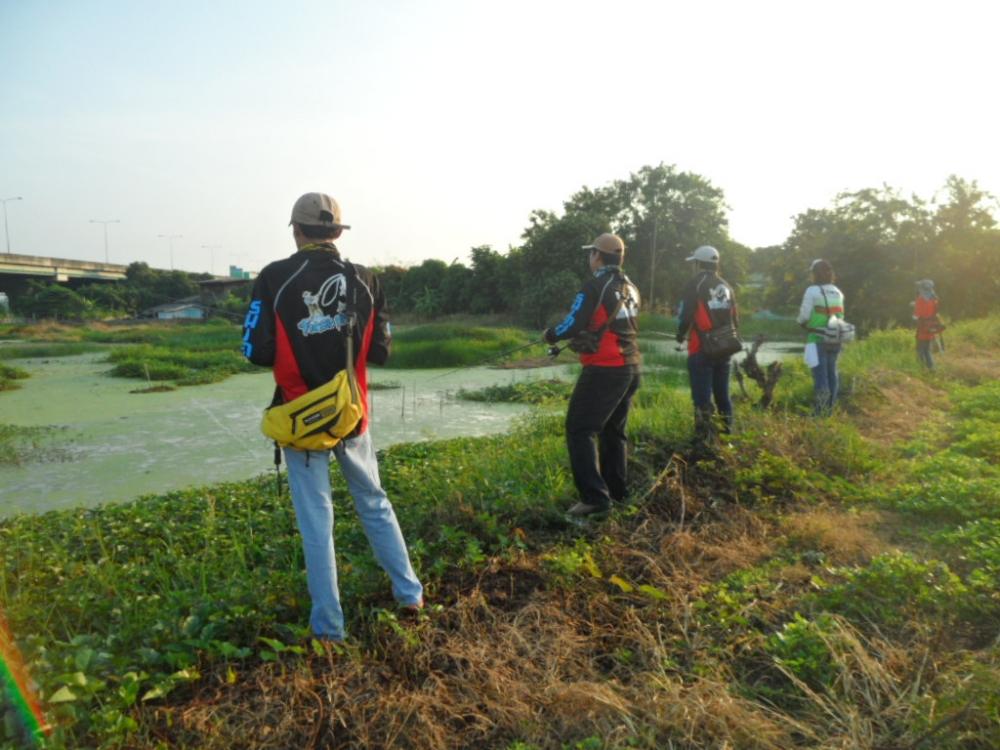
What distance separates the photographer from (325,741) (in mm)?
1911

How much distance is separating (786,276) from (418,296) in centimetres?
1766

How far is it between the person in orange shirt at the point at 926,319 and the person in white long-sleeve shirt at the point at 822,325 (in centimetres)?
377

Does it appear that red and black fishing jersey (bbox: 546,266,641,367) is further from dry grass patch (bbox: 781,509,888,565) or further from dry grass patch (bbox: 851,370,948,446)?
dry grass patch (bbox: 851,370,948,446)

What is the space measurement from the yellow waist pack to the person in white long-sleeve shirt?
4.83 metres

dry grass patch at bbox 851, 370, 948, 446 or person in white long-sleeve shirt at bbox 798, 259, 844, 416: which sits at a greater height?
person in white long-sleeve shirt at bbox 798, 259, 844, 416

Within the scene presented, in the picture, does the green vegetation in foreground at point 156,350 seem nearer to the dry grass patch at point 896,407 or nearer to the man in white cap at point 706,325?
the man in white cap at point 706,325

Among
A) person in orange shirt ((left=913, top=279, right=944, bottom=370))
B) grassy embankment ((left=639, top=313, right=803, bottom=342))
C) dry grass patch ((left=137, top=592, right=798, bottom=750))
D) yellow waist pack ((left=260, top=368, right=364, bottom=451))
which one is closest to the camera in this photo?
dry grass patch ((left=137, top=592, right=798, bottom=750))

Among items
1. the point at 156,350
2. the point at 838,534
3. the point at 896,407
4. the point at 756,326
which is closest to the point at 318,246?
the point at 838,534

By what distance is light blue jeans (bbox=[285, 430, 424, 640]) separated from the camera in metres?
2.36

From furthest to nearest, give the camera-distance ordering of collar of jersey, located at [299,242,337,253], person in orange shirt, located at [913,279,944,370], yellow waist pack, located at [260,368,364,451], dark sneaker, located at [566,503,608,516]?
1. person in orange shirt, located at [913,279,944,370]
2. dark sneaker, located at [566,503,608,516]
3. collar of jersey, located at [299,242,337,253]
4. yellow waist pack, located at [260,368,364,451]

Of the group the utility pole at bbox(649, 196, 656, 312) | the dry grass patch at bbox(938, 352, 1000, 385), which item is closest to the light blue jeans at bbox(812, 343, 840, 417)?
the dry grass patch at bbox(938, 352, 1000, 385)

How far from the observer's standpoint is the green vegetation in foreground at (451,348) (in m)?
16.2

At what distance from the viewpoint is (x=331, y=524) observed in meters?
2.45

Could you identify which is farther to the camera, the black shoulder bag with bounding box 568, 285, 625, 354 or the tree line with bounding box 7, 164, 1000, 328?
the tree line with bounding box 7, 164, 1000, 328
